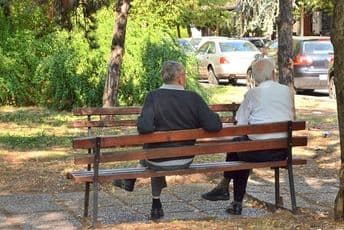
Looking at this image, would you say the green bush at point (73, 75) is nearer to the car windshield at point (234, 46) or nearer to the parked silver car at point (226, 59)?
the parked silver car at point (226, 59)

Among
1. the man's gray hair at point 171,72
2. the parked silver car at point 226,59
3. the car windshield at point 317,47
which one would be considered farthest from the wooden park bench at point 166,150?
the parked silver car at point 226,59

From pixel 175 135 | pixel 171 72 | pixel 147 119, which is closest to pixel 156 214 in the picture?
pixel 175 135

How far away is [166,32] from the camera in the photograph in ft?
55.8

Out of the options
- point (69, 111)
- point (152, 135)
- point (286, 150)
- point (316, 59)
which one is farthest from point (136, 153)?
point (316, 59)

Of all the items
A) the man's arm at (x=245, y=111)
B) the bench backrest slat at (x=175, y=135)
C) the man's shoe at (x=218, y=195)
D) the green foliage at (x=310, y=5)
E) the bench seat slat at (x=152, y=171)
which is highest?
the green foliage at (x=310, y=5)

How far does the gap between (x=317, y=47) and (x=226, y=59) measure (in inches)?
183

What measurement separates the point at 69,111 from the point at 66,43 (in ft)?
5.36

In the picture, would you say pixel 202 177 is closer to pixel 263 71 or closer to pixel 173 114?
pixel 263 71

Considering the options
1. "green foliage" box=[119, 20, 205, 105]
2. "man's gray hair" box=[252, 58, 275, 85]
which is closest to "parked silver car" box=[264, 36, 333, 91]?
"green foliage" box=[119, 20, 205, 105]

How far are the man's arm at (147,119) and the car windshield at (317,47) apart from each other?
14610mm

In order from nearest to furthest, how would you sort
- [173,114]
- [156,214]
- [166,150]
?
[166,150]
[173,114]
[156,214]

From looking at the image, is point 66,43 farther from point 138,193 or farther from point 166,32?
point 138,193

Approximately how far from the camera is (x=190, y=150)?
636 cm

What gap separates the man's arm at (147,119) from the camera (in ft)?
20.4
